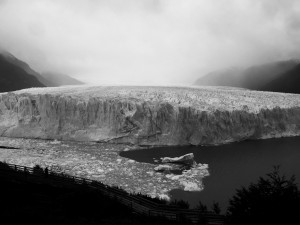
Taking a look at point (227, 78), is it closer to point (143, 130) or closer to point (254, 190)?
point (143, 130)

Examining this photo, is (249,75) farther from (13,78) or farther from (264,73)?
(13,78)

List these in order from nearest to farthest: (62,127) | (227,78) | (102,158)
Result: (102,158) < (62,127) < (227,78)

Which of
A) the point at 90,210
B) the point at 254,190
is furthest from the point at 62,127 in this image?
the point at 254,190

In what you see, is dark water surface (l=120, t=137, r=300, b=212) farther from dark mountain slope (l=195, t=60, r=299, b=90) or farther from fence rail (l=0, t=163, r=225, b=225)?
dark mountain slope (l=195, t=60, r=299, b=90)

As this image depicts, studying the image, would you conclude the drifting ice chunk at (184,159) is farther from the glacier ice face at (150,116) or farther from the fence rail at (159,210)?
the fence rail at (159,210)

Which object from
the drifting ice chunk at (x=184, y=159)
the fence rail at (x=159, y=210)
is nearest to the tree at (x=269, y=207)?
the fence rail at (x=159, y=210)
